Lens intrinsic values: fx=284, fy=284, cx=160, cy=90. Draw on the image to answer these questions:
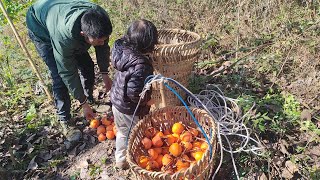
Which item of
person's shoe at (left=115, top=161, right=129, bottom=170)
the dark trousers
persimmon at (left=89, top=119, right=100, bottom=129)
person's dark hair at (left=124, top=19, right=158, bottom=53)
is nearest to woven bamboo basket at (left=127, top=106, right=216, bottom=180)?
person's shoe at (left=115, top=161, right=129, bottom=170)

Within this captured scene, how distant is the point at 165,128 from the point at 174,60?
2.21 ft

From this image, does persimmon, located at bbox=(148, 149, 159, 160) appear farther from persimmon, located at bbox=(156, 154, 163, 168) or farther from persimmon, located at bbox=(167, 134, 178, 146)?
persimmon, located at bbox=(167, 134, 178, 146)

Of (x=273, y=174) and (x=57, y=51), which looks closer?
(x=273, y=174)

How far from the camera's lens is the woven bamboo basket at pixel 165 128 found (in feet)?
6.23

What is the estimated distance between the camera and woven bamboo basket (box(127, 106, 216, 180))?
1.90 m

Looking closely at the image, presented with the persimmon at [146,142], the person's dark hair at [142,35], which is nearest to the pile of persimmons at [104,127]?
the persimmon at [146,142]

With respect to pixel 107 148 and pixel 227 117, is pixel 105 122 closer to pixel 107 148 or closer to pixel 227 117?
pixel 107 148

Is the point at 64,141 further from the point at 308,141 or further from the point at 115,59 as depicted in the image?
the point at 308,141

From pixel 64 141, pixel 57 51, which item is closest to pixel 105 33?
pixel 57 51

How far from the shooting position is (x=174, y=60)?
2801mm

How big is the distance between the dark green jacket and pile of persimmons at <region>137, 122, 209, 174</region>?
96 cm

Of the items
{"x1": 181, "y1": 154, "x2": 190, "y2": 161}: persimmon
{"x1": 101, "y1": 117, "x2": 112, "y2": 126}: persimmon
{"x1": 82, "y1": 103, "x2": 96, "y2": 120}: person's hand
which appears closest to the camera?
{"x1": 181, "y1": 154, "x2": 190, "y2": 161}: persimmon

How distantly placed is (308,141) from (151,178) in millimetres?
1506

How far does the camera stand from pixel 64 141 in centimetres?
326
